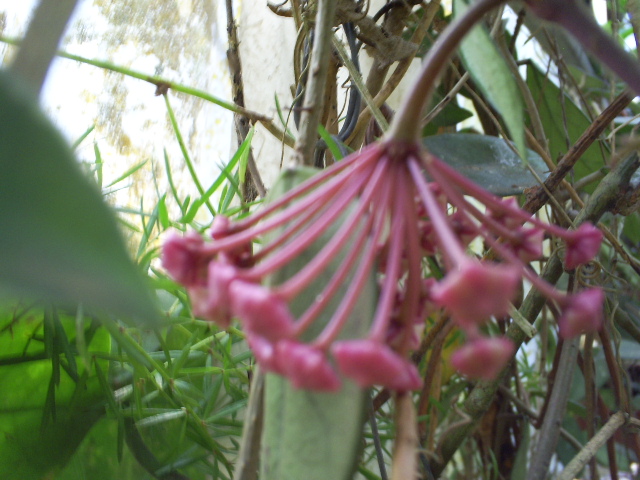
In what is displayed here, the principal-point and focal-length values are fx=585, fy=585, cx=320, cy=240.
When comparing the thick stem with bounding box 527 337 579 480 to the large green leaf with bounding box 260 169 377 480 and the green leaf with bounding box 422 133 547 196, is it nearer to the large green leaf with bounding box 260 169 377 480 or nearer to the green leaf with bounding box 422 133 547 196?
the green leaf with bounding box 422 133 547 196

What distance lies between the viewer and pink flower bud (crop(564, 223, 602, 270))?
10.8 inches

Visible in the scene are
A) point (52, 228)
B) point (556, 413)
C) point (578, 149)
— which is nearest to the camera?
point (52, 228)

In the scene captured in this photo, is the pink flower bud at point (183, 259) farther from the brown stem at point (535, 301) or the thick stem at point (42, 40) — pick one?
the brown stem at point (535, 301)

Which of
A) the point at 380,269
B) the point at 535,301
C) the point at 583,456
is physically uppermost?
the point at 380,269

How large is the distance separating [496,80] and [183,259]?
0.17m

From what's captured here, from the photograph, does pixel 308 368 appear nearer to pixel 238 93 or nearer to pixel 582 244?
pixel 582 244

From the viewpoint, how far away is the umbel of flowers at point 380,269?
190 mm

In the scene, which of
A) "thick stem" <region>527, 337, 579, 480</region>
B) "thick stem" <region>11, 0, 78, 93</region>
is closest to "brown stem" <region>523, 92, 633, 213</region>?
"thick stem" <region>527, 337, 579, 480</region>

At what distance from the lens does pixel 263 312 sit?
0.19m

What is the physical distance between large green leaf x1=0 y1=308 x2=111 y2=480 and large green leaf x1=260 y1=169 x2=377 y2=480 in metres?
0.38

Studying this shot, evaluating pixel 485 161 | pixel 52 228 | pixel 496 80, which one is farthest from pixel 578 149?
pixel 52 228

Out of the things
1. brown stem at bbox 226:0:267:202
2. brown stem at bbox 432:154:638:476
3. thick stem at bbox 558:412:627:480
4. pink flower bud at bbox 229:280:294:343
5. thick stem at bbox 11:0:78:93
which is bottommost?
thick stem at bbox 558:412:627:480

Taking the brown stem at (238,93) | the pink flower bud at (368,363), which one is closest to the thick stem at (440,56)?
the pink flower bud at (368,363)

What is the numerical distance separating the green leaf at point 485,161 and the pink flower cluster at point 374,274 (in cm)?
25
